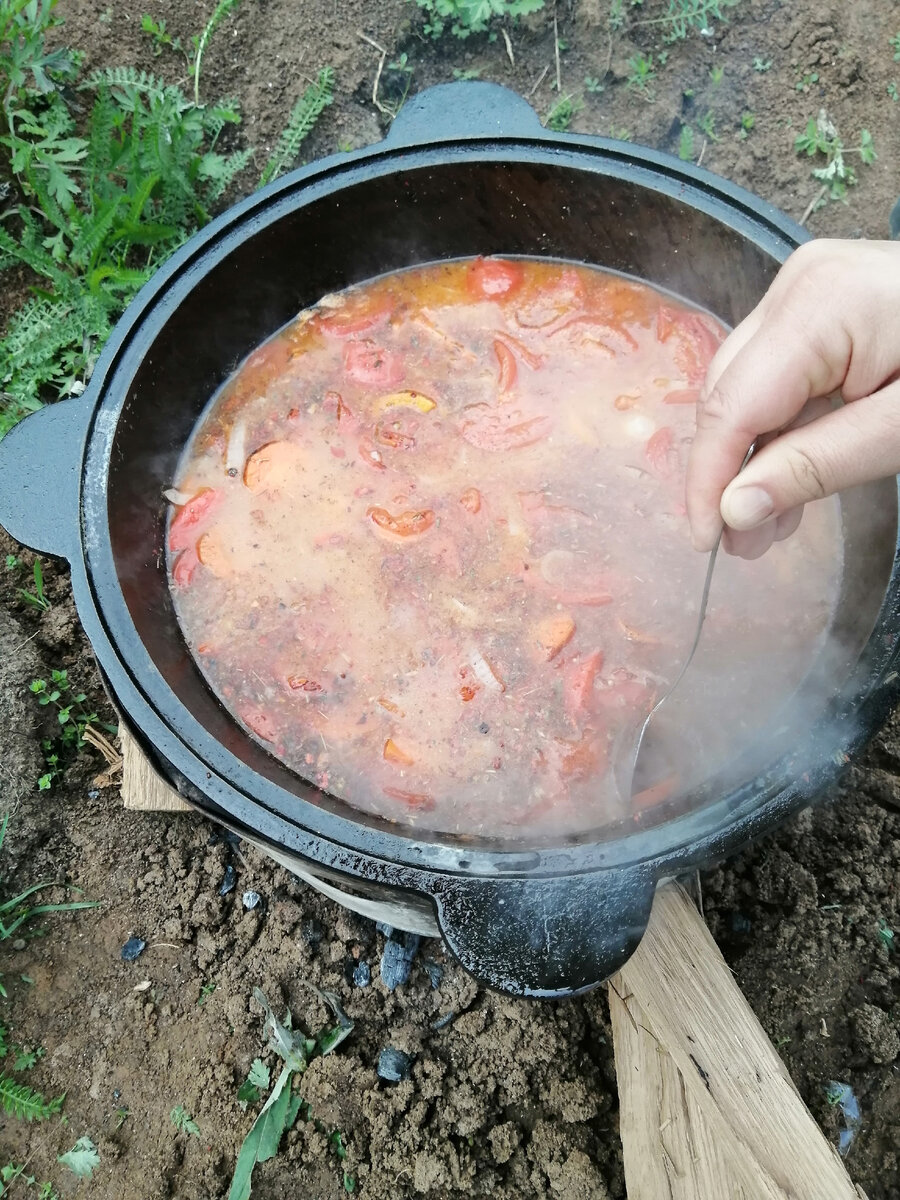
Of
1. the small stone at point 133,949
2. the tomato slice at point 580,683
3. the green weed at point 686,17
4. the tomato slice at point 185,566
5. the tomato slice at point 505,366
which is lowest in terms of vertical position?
the small stone at point 133,949

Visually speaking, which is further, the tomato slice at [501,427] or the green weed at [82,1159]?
the tomato slice at [501,427]

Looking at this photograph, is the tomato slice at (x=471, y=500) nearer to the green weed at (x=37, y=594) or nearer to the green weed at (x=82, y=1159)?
the green weed at (x=37, y=594)

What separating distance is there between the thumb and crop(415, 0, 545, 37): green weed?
2611 millimetres

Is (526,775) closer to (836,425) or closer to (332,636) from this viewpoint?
(332,636)

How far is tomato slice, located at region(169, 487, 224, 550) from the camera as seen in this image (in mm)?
2293

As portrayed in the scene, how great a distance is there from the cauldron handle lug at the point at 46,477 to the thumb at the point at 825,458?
1359 millimetres

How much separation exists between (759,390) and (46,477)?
149 cm

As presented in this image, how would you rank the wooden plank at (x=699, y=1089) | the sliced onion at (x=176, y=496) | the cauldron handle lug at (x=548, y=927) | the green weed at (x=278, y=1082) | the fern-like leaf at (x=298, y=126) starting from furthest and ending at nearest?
the fern-like leaf at (x=298, y=126) → the sliced onion at (x=176, y=496) → the green weed at (x=278, y=1082) → the wooden plank at (x=699, y=1089) → the cauldron handle lug at (x=548, y=927)

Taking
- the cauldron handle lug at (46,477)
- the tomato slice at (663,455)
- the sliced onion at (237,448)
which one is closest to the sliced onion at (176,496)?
the sliced onion at (237,448)

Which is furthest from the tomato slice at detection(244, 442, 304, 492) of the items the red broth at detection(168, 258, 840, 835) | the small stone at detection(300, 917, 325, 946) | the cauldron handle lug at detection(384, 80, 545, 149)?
the small stone at detection(300, 917, 325, 946)

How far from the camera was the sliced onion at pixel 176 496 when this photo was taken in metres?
2.33

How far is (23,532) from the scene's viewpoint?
186 cm

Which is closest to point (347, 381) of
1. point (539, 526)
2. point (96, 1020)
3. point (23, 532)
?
point (539, 526)

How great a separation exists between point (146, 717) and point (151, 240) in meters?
1.99
